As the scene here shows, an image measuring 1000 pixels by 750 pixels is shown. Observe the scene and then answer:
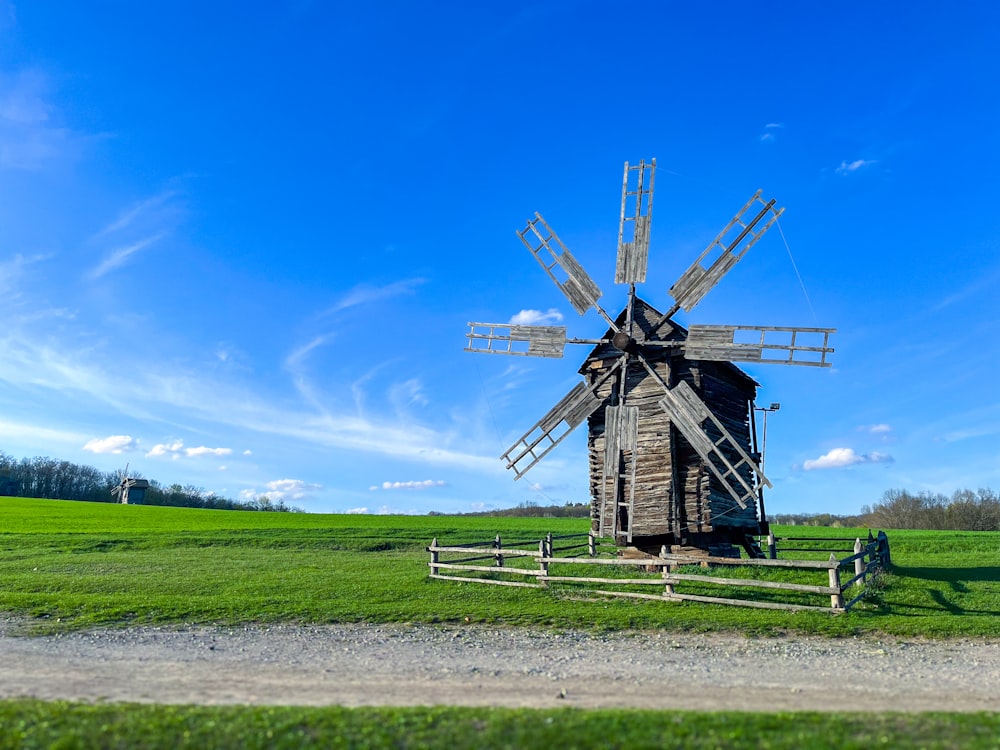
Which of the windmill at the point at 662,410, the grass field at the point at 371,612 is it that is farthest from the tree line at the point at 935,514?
the windmill at the point at 662,410

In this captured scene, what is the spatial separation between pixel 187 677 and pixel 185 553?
89.7ft

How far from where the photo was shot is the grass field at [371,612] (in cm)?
824

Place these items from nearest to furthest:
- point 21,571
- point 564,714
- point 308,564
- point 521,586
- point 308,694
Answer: point 564,714 < point 308,694 < point 521,586 < point 21,571 < point 308,564

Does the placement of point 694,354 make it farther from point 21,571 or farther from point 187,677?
point 21,571

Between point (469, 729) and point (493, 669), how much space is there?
14.6 feet

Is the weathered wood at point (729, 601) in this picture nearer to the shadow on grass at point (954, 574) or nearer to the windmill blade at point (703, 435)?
the windmill blade at point (703, 435)

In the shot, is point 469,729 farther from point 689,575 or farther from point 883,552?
point 883,552

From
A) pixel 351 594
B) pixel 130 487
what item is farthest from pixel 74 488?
pixel 351 594

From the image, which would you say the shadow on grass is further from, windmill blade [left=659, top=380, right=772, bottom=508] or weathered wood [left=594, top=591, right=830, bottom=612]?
weathered wood [left=594, top=591, right=830, bottom=612]

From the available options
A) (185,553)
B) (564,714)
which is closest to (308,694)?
(564,714)

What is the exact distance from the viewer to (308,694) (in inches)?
416

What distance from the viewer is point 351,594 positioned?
71.1 ft

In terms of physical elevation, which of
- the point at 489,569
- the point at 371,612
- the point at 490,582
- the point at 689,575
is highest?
the point at 689,575

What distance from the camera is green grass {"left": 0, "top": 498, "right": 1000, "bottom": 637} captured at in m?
17.5
